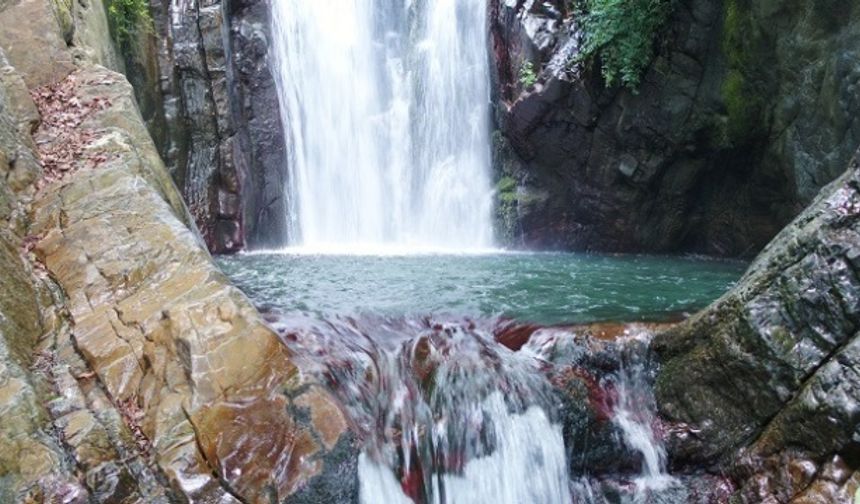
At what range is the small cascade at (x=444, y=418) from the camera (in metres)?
4.47

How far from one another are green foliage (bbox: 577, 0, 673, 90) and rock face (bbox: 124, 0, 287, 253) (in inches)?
280

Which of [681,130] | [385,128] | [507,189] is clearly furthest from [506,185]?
[681,130]

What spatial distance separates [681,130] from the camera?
470 inches

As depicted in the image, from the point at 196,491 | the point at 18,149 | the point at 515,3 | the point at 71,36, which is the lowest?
the point at 196,491

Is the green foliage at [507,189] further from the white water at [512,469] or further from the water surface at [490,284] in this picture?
the white water at [512,469]

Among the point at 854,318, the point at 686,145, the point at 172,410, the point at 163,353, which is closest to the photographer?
the point at 172,410

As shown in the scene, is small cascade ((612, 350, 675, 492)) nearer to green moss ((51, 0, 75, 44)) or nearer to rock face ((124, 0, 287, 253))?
green moss ((51, 0, 75, 44))

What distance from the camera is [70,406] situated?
365 cm

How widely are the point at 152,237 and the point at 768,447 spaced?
15.8 feet

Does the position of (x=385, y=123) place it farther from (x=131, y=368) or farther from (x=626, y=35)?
(x=131, y=368)

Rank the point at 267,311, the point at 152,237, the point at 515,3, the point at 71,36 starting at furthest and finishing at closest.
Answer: the point at 515,3 → the point at 71,36 → the point at 267,311 → the point at 152,237

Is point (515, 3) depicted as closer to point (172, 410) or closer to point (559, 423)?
point (559, 423)

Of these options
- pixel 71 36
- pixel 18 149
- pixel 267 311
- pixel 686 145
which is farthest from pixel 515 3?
pixel 18 149

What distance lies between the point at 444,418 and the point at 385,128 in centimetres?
1145
